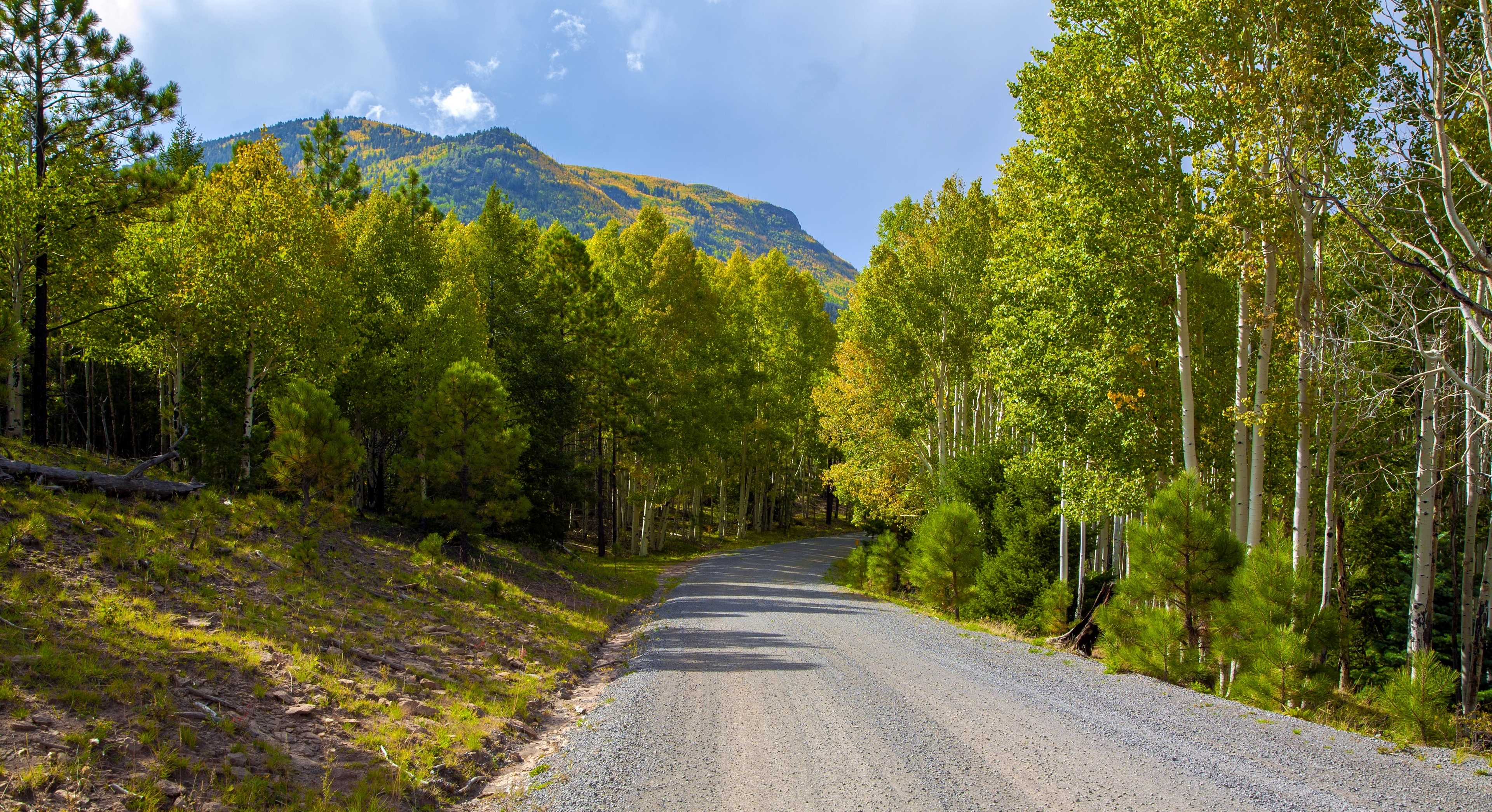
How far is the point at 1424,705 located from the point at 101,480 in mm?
16092

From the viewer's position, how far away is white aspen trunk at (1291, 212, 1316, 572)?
941cm

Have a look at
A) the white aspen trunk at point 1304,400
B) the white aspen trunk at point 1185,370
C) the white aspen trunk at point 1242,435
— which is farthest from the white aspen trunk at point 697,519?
the white aspen trunk at point 1304,400

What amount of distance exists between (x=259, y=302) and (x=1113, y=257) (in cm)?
1837

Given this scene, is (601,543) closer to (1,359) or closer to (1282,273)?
(1,359)

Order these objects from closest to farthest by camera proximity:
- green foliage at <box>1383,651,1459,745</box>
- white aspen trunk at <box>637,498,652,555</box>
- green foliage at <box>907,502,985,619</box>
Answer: green foliage at <box>1383,651,1459,745</box>
green foliage at <box>907,502,985,619</box>
white aspen trunk at <box>637,498,652,555</box>

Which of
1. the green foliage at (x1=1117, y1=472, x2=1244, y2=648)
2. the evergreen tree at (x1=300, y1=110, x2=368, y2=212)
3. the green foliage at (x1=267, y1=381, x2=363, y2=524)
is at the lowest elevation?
the green foliage at (x1=1117, y1=472, x2=1244, y2=648)

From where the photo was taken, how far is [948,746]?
638 centimetres

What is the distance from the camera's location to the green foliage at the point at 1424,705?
7.04 m

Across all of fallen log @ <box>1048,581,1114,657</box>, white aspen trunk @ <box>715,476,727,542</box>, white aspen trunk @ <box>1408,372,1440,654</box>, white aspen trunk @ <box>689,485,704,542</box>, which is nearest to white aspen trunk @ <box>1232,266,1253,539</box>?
white aspen trunk @ <box>1408,372,1440,654</box>

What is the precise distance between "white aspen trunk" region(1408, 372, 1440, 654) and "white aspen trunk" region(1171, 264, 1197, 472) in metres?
2.70

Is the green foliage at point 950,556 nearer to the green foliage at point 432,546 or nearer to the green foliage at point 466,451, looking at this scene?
the green foliage at point 466,451

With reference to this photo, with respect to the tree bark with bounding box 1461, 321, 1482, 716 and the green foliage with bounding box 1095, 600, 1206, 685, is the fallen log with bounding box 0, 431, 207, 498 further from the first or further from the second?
the tree bark with bounding box 1461, 321, 1482, 716

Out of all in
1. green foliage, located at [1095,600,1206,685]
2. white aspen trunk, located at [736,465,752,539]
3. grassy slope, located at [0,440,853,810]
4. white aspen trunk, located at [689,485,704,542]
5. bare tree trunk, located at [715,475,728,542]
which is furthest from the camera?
white aspen trunk, located at [736,465,752,539]

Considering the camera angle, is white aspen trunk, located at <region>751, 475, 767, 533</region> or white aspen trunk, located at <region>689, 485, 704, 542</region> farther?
white aspen trunk, located at <region>751, 475, 767, 533</region>
